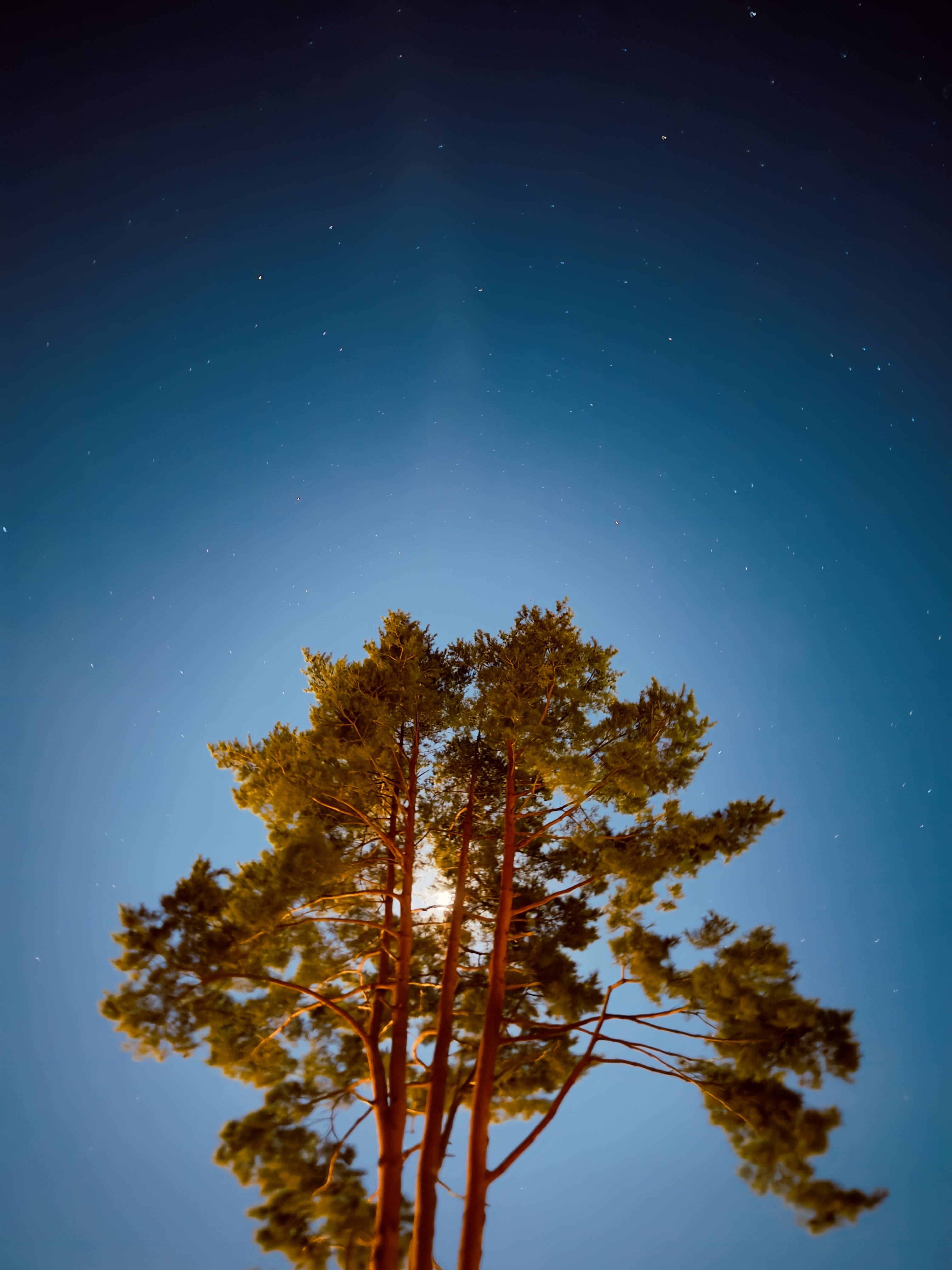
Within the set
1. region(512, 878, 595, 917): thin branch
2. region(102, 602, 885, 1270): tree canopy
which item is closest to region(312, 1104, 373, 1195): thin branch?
region(102, 602, 885, 1270): tree canopy

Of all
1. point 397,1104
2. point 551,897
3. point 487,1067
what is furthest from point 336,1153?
point 551,897

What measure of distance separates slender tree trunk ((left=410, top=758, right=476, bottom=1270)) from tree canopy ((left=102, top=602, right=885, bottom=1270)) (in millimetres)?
26

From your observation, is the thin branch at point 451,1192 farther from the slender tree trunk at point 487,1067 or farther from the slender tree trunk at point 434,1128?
the slender tree trunk at point 434,1128

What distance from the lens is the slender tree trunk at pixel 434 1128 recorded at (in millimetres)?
5922

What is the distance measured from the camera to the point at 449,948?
731cm

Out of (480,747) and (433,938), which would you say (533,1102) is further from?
(480,747)

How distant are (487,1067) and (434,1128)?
80 centimetres

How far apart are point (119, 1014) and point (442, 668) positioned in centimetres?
565

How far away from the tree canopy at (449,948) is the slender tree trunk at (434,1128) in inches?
1.0

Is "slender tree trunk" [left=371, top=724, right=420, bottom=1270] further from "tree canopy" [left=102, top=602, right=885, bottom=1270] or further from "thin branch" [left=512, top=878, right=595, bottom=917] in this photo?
"thin branch" [left=512, top=878, right=595, bottom=917]

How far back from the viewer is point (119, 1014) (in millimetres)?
6426

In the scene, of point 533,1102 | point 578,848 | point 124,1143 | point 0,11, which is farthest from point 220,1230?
point 0,11

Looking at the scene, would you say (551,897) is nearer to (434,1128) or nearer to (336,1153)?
(434,1128)

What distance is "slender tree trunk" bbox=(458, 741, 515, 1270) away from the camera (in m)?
5.72
